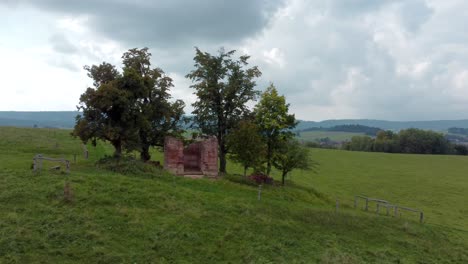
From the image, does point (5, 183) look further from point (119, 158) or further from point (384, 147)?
point (384, 147)

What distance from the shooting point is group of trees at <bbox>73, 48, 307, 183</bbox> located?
26.2m

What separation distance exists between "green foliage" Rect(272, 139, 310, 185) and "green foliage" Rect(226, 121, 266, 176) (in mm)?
2861

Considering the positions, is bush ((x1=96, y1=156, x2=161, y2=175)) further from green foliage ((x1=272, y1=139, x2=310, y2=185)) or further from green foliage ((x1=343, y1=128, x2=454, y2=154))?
green foliage ((x1=343, y1=128, x2=454, y2=154))

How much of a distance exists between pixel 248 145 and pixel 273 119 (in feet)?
13.4

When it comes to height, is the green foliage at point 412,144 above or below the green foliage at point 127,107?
below

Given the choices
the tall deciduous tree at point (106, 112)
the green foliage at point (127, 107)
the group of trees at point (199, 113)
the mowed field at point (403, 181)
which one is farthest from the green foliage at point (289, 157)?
the tall deciduous tree at point (106, 112)

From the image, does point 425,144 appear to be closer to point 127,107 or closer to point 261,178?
point 261,178

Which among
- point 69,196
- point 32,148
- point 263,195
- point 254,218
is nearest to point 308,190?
point 263,195

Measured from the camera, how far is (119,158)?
87.5 ft

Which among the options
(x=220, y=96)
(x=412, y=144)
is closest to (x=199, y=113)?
(x=220, y=96)

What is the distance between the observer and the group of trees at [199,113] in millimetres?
26231

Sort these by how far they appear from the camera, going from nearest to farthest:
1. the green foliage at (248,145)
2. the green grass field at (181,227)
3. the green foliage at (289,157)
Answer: the green grass field at (181,227), the green foliage at (248,145), the green foliage at (289,157)

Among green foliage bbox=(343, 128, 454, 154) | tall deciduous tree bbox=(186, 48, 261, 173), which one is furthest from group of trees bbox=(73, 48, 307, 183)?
Answer: green foliage bbox=(343, 128, 454, 154)

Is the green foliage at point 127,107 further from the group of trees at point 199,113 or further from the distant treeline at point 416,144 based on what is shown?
the distant treeline at point 416,144
